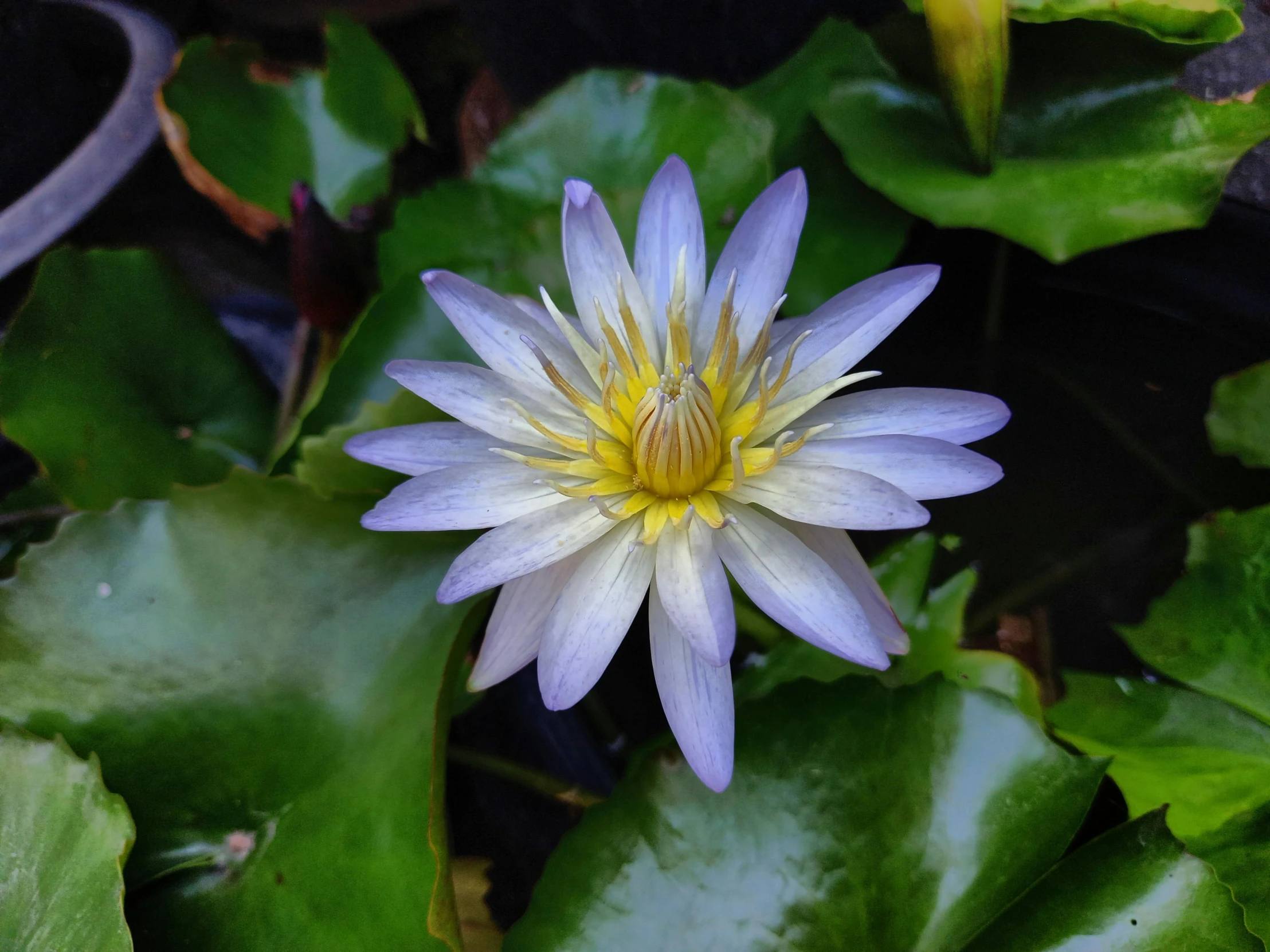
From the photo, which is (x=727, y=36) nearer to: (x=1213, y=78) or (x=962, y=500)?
(x=1213, y=78)

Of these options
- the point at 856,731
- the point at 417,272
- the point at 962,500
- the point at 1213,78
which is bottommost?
the point at 962,500

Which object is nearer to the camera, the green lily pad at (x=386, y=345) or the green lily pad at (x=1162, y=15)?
the green lily pad at (x=1162, y=15)

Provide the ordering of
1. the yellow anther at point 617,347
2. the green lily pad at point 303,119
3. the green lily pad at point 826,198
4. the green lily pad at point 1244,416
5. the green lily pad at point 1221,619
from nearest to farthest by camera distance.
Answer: the yellow anther at point 617,347 → the green lily pad at point 1221,619 → the green lily pad at point 1244,416 → the green lily pad at point 826,198 → the green lily pad at point 303,119

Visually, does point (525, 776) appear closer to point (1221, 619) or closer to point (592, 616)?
point (592, 616)

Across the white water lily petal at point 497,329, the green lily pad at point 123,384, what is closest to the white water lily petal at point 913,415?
the white water lily petal at point 497,329

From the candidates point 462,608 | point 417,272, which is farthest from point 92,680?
point 417,272

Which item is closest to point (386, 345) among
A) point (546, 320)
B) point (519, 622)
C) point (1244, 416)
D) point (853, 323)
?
point (546, 320)

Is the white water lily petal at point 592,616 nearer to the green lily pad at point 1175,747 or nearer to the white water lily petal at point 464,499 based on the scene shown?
the white water lily petal at point 464,499
